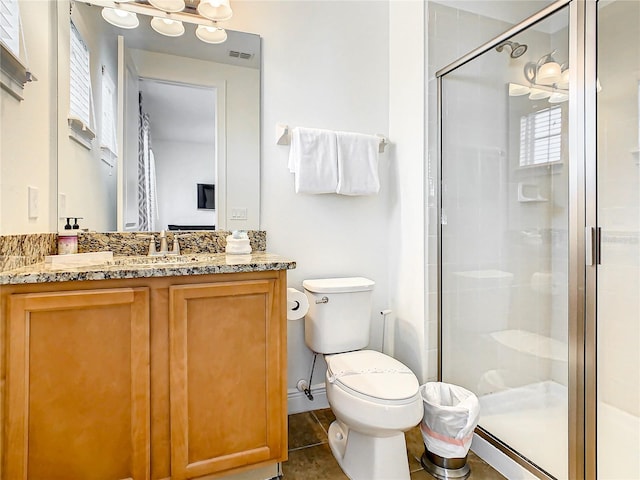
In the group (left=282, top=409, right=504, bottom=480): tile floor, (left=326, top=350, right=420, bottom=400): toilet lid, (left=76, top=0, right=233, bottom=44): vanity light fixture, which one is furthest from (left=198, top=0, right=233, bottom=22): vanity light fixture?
(left=282, top=409, right=504, bottom=480): tile floor

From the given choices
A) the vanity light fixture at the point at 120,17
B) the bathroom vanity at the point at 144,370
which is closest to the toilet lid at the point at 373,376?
the bathroom vanity at the point at 144,370

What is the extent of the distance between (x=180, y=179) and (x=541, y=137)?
1908 millimetres

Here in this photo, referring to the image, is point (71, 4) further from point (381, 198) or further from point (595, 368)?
point (595, 368)

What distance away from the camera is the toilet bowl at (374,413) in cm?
136

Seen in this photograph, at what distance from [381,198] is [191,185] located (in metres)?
1.12

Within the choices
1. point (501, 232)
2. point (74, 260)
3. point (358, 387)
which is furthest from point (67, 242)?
point (501, 232)

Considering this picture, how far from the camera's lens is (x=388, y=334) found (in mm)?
2229

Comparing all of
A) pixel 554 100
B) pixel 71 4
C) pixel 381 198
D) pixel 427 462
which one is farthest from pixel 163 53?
pixel 427 462

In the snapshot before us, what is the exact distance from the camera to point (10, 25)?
3.87ft

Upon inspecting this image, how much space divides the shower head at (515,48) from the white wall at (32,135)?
2046mm

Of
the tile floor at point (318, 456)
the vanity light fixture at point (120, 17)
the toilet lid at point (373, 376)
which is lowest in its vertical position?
the tile floor at point (318, 456)

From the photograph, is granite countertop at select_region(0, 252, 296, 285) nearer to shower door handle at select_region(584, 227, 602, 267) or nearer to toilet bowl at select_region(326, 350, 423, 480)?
toilet bowl at select_region(326, 350, 423, 480)

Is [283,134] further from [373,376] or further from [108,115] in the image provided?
[373,376]

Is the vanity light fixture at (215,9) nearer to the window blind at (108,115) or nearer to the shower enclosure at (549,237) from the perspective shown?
the window blind at (108,115)
